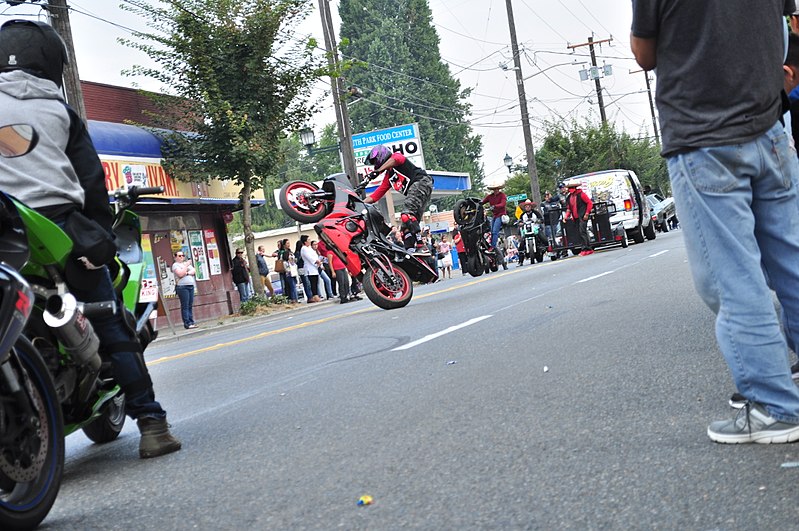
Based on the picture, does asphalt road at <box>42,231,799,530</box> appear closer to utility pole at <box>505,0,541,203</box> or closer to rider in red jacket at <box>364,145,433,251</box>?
rider in red jacket at <box>364,145,433,251</box>

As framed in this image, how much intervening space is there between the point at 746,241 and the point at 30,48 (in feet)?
9.77

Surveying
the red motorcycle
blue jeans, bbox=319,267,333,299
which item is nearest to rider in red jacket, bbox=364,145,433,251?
the red motorcycle

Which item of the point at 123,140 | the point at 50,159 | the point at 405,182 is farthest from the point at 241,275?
the point at 50,159

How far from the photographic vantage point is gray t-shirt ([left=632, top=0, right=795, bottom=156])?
352 centimetres

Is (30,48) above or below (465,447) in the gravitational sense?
above

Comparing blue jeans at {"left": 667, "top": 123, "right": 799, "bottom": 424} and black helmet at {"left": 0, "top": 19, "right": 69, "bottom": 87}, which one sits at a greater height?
black helmet at {"left": 0, "top": 19, "right": 69, "bottom": 87}

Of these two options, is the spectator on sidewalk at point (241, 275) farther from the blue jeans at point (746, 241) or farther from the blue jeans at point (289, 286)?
the blue jeans at point (746, 241)

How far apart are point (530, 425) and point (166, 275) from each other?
22.4 metres

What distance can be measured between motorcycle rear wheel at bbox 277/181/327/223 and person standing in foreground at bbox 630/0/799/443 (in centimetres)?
914

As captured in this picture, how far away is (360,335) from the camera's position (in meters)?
10.2

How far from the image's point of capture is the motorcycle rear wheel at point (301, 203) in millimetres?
12547

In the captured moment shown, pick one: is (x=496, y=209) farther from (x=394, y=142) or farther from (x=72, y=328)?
(x=394, y=142)

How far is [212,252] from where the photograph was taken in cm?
2842

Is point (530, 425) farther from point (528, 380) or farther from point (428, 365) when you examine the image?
point (428, 365)
